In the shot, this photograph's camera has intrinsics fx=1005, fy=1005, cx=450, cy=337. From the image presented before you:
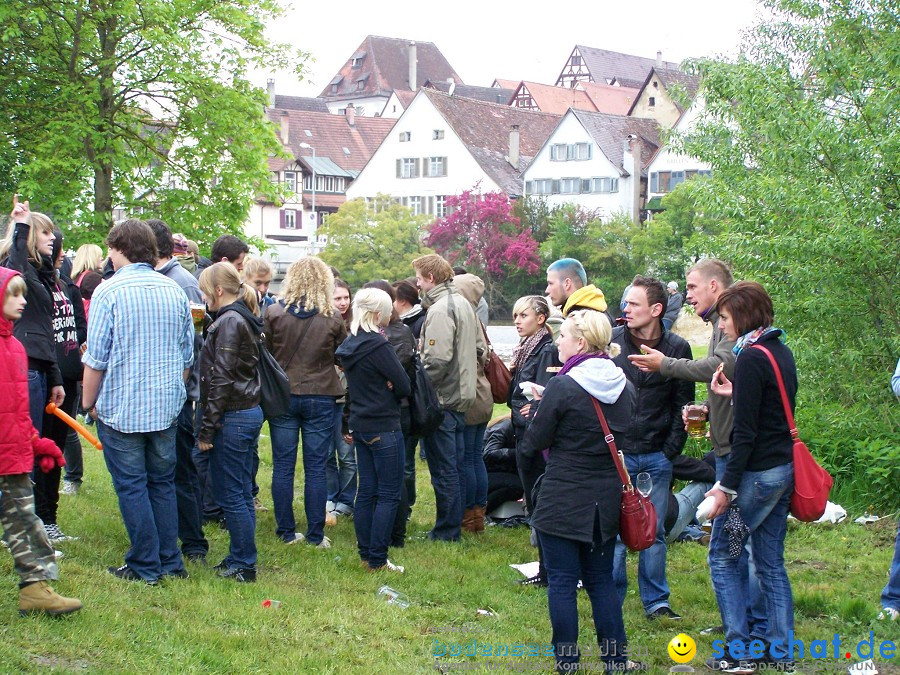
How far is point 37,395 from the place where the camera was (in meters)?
6.30

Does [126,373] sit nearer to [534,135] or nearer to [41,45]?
[41,45]

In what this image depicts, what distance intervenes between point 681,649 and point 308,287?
3.45 meters

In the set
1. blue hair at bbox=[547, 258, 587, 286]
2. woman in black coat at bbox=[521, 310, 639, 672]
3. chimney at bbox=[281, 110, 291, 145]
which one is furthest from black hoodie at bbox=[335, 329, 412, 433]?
chimney at bbox=[281, 110, 291, 145]

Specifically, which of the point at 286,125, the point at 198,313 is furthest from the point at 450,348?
the point at 286,125

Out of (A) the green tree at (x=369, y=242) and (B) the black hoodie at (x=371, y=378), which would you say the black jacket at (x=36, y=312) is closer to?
(B) the black hoodie at (x=371, y=378)

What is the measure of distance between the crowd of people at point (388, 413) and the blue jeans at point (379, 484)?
0.05 ft

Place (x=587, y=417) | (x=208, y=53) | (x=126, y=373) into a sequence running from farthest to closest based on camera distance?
(x=208, y=53)
(x=126, y=373)
(x=587, y=417)

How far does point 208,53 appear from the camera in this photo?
2183 centimetres

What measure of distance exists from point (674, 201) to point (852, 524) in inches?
1588

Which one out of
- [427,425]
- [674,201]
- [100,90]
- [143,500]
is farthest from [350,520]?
[674,201]

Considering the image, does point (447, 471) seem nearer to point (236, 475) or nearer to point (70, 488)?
point (236, 475)

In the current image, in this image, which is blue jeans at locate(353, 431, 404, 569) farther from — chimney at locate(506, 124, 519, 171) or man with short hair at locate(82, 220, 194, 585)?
chimney at locate(506, 124, 519, 171)

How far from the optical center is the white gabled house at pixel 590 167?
58781 mm

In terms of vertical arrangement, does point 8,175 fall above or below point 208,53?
below
